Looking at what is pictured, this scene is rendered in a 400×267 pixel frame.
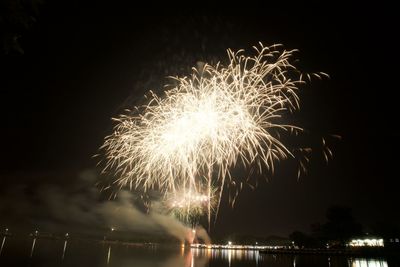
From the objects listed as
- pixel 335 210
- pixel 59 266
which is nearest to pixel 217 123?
pixel 59 266

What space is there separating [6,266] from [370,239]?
91452 mm

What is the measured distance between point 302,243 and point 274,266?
4827cm

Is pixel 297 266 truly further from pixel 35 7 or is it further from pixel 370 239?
pixel 35 7

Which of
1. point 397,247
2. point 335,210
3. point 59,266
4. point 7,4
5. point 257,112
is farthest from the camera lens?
point 335,210

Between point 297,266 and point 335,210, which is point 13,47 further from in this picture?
point 335,210

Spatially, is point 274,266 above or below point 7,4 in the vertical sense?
below

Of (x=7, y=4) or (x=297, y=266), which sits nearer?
(x=7, y=4)

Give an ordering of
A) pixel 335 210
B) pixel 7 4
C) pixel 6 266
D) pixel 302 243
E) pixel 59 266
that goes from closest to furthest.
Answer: pixel 7 4 → pixel 6 266 → pixel 59 266 → pixel 335 210 → pixel 302 243

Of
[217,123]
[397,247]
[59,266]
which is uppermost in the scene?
[217,123]

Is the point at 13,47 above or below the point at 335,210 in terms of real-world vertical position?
below

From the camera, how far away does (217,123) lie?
18422 millimetres

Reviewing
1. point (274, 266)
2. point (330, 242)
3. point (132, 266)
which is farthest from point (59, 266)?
point (330, 242)

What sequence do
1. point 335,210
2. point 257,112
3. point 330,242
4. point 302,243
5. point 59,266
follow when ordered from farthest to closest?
point 302,243, point 330,242, point 335,210, point 59,266, point 257,112

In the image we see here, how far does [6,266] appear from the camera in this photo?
47.7 metres
